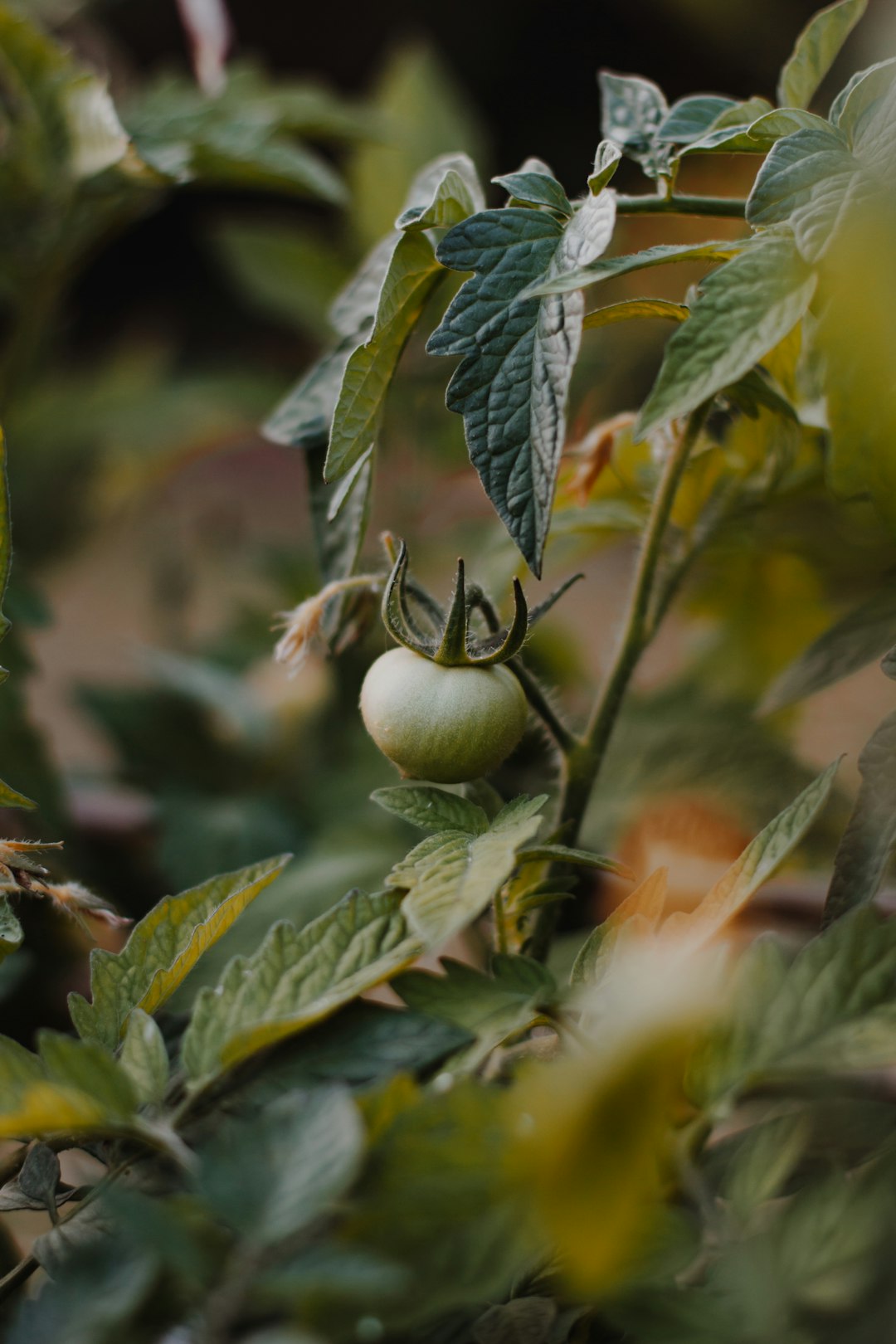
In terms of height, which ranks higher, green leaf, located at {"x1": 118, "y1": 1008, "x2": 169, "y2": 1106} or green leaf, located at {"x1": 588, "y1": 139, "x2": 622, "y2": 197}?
green leaf, located at {"x1": 588, "y1": 139, "x2": 622, "y2": 197}

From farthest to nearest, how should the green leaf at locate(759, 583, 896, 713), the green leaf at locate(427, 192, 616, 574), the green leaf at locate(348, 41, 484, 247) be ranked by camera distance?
the green leaf at locate(348, 41, 484, 247), the green leaf at locate(759, 583, 896, 713), the green leaf at locate(427, 192, 616, 574)

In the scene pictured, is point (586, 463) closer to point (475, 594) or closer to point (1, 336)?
point (475, 594)

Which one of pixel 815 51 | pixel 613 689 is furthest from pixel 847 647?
pixel 815 51

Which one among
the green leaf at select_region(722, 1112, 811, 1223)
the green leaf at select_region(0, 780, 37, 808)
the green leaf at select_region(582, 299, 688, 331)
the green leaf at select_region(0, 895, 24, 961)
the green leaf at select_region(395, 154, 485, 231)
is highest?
the green leaf at select_region(395, 154, 485, 231)

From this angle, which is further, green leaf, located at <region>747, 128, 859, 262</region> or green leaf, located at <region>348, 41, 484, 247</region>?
green leaf, located at <region>348, 41, 484, 247</region>

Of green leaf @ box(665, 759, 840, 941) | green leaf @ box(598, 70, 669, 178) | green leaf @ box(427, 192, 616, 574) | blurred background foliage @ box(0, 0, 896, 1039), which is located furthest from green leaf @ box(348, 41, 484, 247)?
green leaf @ box(665, 759, 840, 941)

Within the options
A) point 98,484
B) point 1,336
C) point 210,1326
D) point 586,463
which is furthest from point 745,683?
point 1,336

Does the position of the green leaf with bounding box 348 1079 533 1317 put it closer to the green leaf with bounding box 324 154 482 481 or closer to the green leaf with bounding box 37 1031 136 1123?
the green leaf with bounding box 37 1031 136 1123

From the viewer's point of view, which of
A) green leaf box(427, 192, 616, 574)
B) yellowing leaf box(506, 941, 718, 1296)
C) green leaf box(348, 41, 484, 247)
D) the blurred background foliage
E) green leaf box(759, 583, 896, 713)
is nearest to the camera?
yellowing leaf box(506, 941, 718, 1296)
